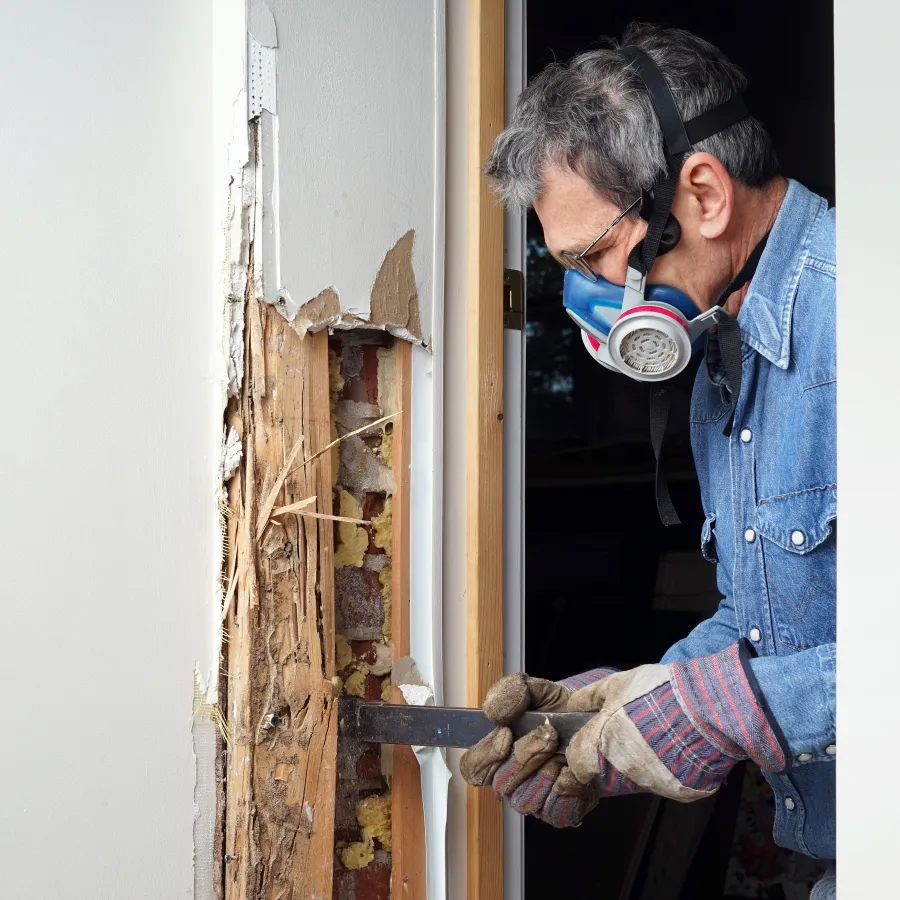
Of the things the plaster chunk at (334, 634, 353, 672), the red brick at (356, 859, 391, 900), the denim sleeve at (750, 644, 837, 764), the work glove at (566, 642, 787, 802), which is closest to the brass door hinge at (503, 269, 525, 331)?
the plaster chunk at (334, 634, 353, 672)

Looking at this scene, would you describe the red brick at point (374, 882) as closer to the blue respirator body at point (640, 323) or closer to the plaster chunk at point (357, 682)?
the plaster chunk at point (357, 682)

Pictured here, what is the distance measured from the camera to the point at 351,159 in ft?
6.01

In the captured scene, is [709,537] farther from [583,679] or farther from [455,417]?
[455,417]

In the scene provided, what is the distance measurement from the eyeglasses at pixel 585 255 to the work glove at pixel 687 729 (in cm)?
70

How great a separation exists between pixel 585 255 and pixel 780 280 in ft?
1.10

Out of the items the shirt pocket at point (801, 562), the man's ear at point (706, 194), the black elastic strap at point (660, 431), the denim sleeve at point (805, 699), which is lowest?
the denim sleeve at point (805, 699)

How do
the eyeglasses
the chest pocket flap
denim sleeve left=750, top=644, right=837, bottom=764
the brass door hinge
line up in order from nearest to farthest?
1. denim sleeve left=750, top=644, right=837, bottom=764
2. the chest pocket flap
3. the eyeglasses
4. the brass door hinge

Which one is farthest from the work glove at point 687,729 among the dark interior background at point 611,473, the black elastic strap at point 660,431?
the dark interior background at point 611,473

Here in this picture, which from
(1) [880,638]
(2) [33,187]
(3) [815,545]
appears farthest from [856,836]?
(2) [33,187]

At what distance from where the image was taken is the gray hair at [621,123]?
5.36 feet

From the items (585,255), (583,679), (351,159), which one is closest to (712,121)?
(585,255)

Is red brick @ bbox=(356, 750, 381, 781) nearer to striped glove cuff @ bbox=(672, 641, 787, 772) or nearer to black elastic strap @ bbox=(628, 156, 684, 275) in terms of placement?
striped glove cuff @ bbox=(672, 641, 787, 772)

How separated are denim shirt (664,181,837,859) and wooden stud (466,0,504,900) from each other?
0.45 meters

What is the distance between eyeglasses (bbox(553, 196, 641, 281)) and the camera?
5.47ft
